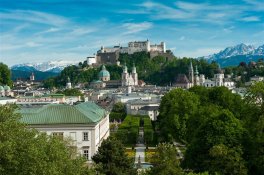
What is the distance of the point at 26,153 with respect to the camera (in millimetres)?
23641

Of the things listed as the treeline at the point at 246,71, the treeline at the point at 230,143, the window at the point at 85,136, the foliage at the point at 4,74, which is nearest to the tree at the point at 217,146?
the treeline at the point at 230,143

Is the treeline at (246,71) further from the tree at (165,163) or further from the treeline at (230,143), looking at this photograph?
the tree at (165,163)

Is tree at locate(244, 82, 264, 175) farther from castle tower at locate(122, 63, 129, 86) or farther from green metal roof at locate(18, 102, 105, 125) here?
castle tower at locate(122, 63, 129, 86)

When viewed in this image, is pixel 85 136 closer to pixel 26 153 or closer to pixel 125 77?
pixel 26 153

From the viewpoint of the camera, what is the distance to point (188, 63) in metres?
192

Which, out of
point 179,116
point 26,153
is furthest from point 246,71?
point 26,153

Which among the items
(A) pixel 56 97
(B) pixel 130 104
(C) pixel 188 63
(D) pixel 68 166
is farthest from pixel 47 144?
(C) pixel 188 63

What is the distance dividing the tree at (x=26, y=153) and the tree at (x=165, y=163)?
6.82m

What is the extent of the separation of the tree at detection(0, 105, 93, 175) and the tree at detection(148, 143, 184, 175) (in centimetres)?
682

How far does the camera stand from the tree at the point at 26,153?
23.3 m

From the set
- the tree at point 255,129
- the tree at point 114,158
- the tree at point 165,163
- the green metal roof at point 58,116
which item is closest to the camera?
the tree at point 165,163

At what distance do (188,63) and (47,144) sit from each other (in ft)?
552

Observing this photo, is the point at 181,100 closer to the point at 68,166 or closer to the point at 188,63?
the point at 68,166

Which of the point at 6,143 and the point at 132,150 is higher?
the point at 6,143
